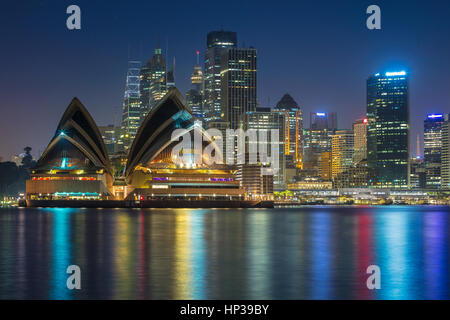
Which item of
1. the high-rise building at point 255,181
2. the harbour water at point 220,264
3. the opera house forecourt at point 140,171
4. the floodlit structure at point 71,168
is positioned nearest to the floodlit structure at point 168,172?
the opera house forecourt at point 140,171

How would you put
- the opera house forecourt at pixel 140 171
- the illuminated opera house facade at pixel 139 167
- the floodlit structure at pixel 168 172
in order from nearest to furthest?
the illuminated opera house facade at pixel 139 167
the opera house forecourt at pixel 140 171
the floodlit structure at pixel 168 172

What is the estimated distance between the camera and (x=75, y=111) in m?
128

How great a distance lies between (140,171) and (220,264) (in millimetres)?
97845

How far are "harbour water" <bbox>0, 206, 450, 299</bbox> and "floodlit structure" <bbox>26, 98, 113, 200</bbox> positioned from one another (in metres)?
72.7

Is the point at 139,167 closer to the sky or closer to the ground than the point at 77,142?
closer to the ground

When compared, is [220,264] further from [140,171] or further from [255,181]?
[255,181]

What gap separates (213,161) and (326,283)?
111 meters

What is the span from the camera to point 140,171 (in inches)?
5251

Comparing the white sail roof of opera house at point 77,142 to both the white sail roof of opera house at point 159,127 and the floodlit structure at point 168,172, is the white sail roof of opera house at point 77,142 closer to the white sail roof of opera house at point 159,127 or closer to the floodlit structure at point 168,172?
the white sail roof of opera house at point 159,127

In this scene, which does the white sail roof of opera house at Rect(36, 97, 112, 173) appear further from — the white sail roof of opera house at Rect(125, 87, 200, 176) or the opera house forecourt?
the white sail roof of opera house at Rect(125, 87, 200, 176)

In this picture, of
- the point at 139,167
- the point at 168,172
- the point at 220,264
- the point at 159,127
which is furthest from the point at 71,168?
the point at 220,264

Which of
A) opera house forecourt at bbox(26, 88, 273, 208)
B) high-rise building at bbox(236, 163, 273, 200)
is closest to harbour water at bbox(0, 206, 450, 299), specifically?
opera house forecourt at bbox(26, 88, 273, 208)

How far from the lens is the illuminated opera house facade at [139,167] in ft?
427

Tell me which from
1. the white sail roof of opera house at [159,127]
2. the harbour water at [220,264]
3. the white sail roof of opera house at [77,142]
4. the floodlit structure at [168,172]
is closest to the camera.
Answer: the harbour water at [220,264]
